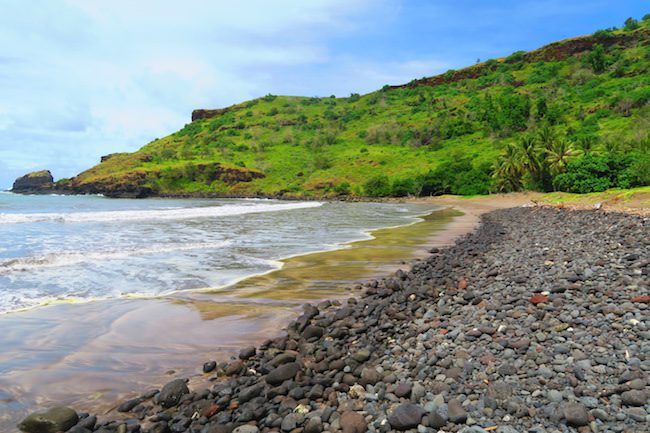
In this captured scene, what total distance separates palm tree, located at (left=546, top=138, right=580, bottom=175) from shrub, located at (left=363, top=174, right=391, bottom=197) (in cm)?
3704

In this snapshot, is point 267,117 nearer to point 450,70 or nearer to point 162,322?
point 450,70

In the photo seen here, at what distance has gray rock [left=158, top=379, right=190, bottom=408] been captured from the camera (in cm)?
484

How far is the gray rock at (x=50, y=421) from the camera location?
4.31 m

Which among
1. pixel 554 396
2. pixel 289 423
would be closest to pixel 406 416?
pixel 289 423

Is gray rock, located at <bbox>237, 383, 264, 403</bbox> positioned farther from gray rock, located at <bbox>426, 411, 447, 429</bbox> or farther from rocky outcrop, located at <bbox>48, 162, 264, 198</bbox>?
rocky outcrop, located at <bbox>48, 162, 264, 198</bbox>

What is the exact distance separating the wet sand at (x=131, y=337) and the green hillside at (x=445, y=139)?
123ft

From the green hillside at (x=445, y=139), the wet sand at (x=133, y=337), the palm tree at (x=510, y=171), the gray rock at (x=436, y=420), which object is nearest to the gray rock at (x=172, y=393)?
the wet sand at (x=133, y=337)

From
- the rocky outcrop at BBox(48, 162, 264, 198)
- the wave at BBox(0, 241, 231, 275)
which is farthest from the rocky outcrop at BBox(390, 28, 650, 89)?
the wave at BBox(0, 241, 231, 275)

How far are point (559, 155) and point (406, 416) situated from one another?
5474cm

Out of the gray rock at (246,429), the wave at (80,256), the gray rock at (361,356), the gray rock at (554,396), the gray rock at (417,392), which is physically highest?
the wave at (80,256)

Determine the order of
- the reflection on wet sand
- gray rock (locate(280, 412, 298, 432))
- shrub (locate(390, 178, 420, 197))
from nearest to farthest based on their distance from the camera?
gray rock (locate(280, 412, 298, 432))
the reflection on wet sand
shrub (locate(390, 178, 420, 197))

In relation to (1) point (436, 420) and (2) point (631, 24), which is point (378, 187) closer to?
(1) point (436, 420)

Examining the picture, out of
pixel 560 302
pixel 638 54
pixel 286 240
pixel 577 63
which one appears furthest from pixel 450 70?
pixel 560 302

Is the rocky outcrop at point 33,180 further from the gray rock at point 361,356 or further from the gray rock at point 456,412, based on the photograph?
the gray rock at point 456,412
